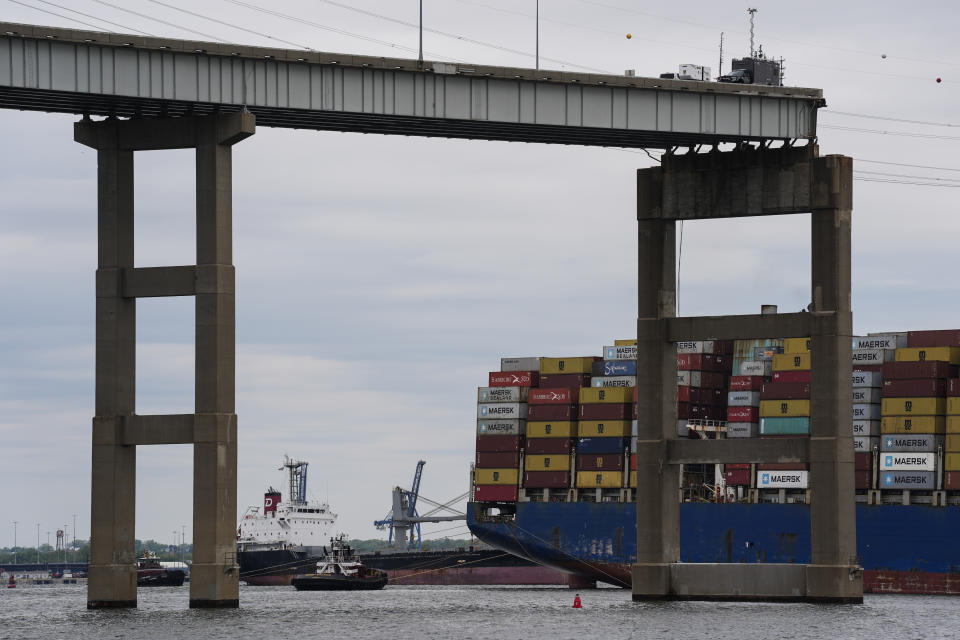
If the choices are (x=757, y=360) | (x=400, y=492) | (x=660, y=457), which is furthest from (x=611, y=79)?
(x=400, y=492)

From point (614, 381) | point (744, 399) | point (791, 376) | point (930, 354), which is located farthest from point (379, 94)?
point (614, 381)

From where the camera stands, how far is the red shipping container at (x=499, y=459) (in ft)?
364

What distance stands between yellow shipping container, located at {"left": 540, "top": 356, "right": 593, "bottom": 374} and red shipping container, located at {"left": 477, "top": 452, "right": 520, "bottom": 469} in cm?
575

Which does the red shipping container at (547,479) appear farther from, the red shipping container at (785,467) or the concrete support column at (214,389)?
the concrete support column at (214,389)

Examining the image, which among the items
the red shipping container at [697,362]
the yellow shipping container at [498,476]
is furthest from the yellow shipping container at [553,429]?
the red shipping container at [697,362]

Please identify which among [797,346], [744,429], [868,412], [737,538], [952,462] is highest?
[797,346]

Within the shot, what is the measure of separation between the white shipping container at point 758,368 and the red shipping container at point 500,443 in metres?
15.5

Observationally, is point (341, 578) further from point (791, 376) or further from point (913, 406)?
point (913, 406)

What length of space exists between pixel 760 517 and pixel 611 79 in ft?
131

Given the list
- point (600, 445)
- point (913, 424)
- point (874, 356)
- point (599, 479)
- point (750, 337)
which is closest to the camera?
point (750, 337)

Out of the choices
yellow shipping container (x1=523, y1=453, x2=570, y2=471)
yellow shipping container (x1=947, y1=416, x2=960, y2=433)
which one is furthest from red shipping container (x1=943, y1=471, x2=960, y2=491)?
yellow shipping container (x1=523, y1=453, x2=570, y2=471)

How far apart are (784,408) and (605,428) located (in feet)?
38.8

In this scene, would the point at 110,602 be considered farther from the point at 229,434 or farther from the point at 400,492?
the point at 400,492

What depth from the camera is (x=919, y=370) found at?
313ft
